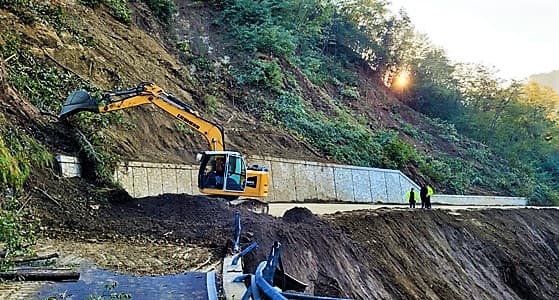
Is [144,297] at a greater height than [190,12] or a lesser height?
lesser

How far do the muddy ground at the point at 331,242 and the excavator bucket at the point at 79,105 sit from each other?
7.97 ft

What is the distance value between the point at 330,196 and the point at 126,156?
12127mm

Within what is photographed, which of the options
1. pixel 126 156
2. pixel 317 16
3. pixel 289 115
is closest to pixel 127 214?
pixel 126 156

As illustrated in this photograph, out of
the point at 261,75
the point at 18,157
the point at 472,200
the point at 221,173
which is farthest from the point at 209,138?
the point at 472,200

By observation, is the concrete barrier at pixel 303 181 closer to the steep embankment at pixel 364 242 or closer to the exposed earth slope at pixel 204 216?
the exposed earth slope at pixel 204 216

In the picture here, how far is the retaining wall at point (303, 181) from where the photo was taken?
17359mm

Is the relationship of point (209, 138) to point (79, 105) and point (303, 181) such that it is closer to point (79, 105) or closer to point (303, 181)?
point (79, 105)

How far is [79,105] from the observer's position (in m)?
15.3

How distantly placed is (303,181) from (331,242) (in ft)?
36.2

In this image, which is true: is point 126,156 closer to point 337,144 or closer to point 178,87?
point 178,87

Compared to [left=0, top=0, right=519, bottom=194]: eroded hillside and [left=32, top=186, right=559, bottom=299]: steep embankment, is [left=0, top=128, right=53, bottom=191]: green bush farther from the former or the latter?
[left=0, top=0, right=519, bottom=194]: eroded hillside

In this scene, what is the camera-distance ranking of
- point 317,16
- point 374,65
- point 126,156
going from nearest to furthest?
point 126,156, point 317,16, point 374,65

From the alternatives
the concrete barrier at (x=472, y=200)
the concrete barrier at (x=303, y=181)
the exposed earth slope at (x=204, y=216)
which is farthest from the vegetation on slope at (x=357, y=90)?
the concrete barrier at (x=472, y=200)

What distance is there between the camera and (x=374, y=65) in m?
56.2
